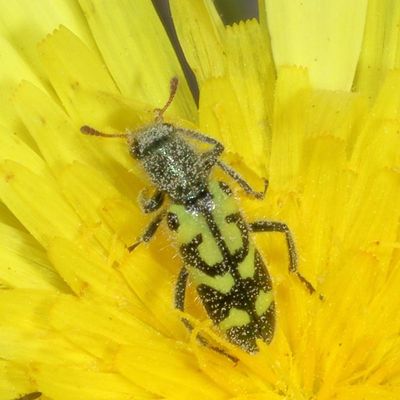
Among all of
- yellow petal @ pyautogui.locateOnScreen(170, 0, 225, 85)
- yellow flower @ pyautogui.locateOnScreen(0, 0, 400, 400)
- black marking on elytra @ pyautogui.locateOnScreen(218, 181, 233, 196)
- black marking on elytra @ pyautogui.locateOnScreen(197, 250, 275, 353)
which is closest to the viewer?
black marking on elytra @ pyautogui.locateOnScreen(197, 250, 275, 353)

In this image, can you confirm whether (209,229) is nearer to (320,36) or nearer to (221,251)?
(221,251)

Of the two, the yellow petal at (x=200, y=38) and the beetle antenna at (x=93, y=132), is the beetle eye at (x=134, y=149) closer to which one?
the beetle antenna at (x=93, y=132)

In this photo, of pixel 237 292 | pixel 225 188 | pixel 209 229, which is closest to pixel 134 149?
pixel 225 188

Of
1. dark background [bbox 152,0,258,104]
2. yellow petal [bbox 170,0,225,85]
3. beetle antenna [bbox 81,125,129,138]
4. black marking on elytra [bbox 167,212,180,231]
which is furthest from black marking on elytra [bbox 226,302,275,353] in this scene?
dark background [bbox 152,0,258,104]

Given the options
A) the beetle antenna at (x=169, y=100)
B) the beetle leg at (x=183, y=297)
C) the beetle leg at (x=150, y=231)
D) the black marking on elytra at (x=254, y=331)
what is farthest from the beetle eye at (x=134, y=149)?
the black marking on elytra at (x=254, y=331)

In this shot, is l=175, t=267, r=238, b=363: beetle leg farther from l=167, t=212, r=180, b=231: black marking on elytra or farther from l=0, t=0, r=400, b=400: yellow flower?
l=167, t=212, r=180, b=231: black marking on elytra

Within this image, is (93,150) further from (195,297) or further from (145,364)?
(145,364)

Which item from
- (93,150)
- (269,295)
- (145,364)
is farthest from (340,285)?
(93,150)
